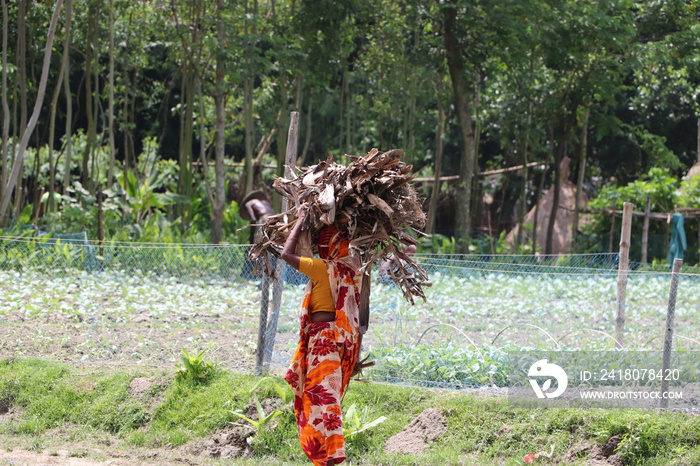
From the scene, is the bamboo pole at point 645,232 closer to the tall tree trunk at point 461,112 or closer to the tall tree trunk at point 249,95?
the tall tree trunk at point 461,112

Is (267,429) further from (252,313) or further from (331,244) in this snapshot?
(252,313)

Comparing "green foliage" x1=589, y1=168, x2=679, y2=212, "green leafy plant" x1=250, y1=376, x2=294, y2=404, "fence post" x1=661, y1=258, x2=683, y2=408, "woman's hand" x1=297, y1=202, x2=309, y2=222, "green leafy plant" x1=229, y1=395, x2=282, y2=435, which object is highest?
"green foliage" x1=589, y1=168, x2=679, y2=212

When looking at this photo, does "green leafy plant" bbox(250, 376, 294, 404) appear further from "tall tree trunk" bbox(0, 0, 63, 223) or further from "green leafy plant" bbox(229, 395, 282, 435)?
"tall tree trunk" bbox(0, 0, 63, 223)

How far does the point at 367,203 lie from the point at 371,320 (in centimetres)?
339

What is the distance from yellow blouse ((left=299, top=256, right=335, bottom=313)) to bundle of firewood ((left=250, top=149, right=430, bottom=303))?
18 centimetres

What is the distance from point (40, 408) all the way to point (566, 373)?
13.3 feet

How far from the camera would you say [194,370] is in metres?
6.03

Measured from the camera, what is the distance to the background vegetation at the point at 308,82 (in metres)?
13.1

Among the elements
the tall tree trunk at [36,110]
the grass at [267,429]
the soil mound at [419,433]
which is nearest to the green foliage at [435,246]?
the tall tree trunk at [36,110]

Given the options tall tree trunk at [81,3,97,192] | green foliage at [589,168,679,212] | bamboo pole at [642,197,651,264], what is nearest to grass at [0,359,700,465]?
tall tree trunk at [81,3,97,192]

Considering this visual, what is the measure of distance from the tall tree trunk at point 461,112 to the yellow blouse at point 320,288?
33.7 ft

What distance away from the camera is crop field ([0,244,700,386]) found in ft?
20.8

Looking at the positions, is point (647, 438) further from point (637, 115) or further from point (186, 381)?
point (637, 115)

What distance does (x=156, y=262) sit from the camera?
9117mm
